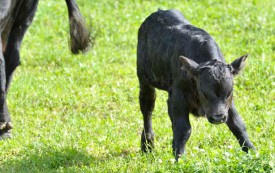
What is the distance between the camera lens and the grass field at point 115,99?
26.6 ft

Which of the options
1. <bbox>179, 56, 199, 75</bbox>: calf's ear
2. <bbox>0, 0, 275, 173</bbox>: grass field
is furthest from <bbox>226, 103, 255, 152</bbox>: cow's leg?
<bbox>179, 56, 199, 75</bbox>: calf's ear

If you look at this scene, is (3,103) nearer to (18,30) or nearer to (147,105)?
(18,30)

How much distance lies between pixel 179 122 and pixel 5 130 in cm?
256

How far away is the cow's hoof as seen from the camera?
9.07m

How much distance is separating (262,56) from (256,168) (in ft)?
17.0

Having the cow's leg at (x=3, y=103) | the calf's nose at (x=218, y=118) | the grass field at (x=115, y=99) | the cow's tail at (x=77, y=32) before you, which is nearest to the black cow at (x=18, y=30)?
the cow's tail at (x=77, y=32)

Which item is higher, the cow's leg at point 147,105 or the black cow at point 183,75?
the black cow at point 183,75

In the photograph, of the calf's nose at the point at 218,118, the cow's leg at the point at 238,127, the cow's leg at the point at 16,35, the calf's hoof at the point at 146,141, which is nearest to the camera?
the calf's nose at the point at 218,118

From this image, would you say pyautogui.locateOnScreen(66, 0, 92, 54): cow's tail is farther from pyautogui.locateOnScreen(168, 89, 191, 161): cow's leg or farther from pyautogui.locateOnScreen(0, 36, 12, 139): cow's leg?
pyautogui.locateOnScreen(168, 89, 191, 161): cow's leg

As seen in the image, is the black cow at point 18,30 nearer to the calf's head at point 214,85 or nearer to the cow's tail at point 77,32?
the cow's tail at point 77,32

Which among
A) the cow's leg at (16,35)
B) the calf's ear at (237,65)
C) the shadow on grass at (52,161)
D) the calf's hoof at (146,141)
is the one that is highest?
the calf's ear at (237,65)

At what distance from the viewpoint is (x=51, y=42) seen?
45.1 feet

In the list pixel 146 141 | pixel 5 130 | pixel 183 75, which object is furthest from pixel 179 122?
pixel 5 130

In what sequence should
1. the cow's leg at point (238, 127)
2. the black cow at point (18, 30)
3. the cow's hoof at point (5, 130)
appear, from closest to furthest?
1. the cow's leg at point (238, 127)
2. the cow's hoof at point (5, 130)
3. the black cow at point (18, 30)
